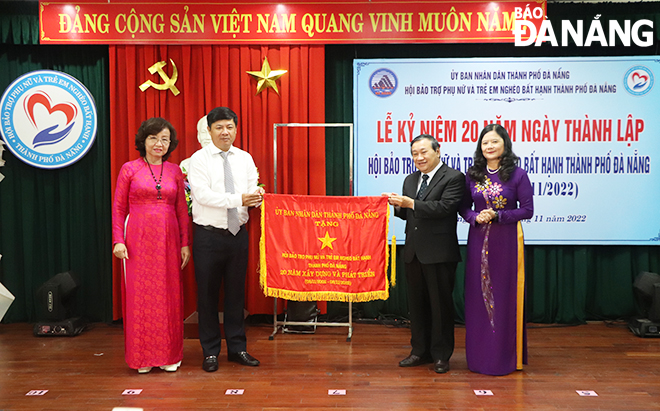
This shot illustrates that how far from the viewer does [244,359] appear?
3.58m

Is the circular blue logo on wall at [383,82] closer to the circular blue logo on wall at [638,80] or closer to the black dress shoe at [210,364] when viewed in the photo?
the circular blue logo on wall at [638,80]

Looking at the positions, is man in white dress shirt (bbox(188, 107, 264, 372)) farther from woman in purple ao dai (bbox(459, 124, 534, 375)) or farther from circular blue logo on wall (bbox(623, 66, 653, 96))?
circular blue logo on wall (bbox(623, 66, 653, 96))

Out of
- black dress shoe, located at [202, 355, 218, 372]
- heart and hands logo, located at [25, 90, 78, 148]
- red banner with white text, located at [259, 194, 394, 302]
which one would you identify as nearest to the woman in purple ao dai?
red banner with white text, located at [259, 194, 394, 302]

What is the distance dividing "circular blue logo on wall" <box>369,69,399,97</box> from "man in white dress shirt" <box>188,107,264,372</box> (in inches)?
59.6

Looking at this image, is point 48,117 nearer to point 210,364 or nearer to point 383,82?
point 210,364

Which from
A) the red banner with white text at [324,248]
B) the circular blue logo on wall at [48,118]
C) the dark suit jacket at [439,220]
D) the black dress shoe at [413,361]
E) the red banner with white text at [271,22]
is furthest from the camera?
the circular blue logo on wall at [48,118]

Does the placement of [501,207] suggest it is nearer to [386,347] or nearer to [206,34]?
[386,347]

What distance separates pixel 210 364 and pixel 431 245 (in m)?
1.60

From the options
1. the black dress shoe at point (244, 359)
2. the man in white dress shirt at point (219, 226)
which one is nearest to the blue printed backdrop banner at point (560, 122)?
the man in white dress shirt at point (219, 226)

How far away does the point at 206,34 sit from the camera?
4500 mm

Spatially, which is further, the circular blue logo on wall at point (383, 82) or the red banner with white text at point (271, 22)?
the circular blue logo on wall at point (383, 82)

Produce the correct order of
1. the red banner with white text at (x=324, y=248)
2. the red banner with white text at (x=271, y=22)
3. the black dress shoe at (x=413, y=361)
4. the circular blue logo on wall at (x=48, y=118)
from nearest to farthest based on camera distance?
Result: the black dress shoe at (x=413, y=361) → the red banner with white text at (x=324, y=248) → the red banner with white text at (x=271, y=22) → the circular blue logo on wall at (x=48, y=118)

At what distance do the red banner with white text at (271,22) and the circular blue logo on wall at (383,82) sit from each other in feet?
0.88

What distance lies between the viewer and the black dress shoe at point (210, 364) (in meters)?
3.46
